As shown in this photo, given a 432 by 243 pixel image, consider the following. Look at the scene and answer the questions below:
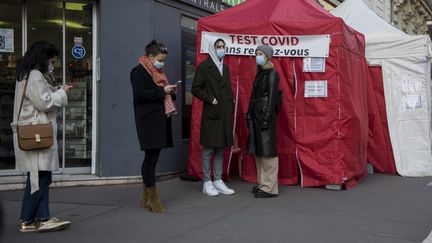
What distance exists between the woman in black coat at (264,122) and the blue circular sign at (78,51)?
283 centimetres

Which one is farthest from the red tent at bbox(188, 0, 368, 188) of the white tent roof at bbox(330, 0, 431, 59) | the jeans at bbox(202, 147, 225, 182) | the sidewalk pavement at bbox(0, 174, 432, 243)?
the white tent roof at bbox(330, 0, 431, 59)

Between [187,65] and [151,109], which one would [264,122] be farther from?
[187,65]

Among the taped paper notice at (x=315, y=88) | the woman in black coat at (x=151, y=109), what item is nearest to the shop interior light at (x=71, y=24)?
the woman in black coat at (x=151, y=109)

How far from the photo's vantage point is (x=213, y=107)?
7.56 m

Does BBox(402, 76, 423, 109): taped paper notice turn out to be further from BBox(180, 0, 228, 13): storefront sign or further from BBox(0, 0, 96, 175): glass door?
BBox(0, 0, 96, 175): glass door

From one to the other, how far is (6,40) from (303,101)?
4.48m

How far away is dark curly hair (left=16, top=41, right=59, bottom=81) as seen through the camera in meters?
5.56

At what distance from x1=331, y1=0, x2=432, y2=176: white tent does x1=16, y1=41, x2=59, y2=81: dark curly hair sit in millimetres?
6312

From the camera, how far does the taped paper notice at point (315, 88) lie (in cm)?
821

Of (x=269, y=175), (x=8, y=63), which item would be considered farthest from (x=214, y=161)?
(x=8, y=63)

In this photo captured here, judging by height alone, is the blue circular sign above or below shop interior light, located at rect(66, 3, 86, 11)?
below

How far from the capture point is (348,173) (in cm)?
831

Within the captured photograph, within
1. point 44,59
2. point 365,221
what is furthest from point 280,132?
point 44,59

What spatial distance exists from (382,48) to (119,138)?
191 inches
